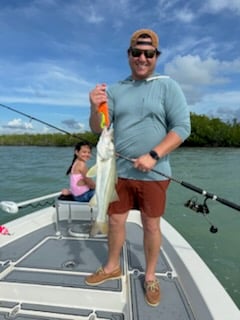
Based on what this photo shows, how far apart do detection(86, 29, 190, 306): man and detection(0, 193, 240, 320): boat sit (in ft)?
0.70

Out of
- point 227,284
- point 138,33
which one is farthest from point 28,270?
point 227,284

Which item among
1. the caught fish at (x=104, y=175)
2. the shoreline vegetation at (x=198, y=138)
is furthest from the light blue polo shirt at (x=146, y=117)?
the shoreline vegetation at (x=198, y=138)

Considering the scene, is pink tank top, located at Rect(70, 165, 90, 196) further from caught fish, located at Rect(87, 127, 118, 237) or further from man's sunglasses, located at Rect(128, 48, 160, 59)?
man's sunglasses, located at Rect(128, 48, 160, 59)

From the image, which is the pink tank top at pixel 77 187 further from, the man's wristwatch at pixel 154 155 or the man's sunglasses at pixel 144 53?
the man's sunglasses at pixel 144 53

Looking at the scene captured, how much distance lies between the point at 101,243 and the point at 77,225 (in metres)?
0.76

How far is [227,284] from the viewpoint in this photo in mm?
4801

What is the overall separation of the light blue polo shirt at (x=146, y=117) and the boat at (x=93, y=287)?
1039 mm

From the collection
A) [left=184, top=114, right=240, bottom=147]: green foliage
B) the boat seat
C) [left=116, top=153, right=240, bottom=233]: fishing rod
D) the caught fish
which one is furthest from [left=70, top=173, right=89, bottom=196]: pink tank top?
[left=184, top=114, right=240, bottom=147]: green foliage

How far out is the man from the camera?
254cm

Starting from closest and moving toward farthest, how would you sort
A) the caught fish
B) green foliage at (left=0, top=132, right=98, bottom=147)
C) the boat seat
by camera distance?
the caught fish < the boat seat < green foliage at (left=0, top=132, right=98, bottom=147)

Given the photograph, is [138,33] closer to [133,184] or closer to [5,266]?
[133,184]

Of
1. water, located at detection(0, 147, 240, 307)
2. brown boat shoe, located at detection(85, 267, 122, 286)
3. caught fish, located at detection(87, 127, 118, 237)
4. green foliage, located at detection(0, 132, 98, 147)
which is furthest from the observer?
green foliage, located at detection(0, 132, 98, 147)

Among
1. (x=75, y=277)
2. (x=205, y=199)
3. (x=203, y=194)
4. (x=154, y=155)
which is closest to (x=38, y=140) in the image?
(x=75, y=277)

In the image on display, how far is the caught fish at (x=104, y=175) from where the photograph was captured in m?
2.36
